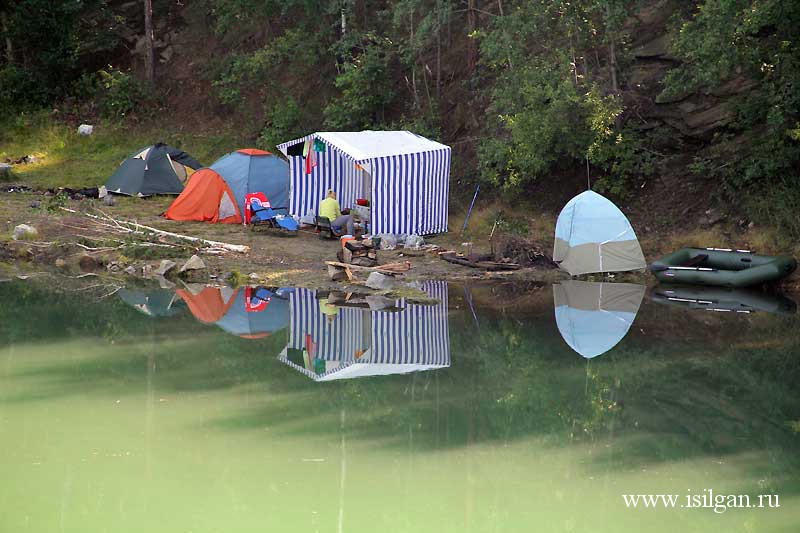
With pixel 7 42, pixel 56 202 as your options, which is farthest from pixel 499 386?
pixel 7 42

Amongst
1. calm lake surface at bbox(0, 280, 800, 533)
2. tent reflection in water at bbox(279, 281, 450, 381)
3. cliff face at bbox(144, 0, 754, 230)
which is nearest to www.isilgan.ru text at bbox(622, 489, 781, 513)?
calm lake surface at bbox(0, 280, 800, 533)

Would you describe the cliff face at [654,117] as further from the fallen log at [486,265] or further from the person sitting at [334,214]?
the person sitting at [334,214]

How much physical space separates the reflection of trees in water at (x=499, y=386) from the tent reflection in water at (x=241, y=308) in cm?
33

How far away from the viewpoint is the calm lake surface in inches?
294

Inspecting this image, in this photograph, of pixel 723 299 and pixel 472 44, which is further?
pixel 472 44

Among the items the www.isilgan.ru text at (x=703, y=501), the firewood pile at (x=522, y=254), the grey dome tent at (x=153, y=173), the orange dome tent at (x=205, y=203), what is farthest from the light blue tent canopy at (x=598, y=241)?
the grey dome tent at (x=153, y=173)

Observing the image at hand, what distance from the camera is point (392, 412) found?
9.77 metres

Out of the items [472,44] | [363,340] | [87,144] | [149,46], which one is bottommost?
[363,340]

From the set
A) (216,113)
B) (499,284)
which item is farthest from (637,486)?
(216,113)

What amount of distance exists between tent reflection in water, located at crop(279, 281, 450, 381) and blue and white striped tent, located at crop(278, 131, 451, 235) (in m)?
3.51

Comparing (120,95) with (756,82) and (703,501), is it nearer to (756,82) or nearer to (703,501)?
(756,82)

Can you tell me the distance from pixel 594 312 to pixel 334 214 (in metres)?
5.75

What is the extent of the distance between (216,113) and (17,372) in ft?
54.9

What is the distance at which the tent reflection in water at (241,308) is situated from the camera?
515 inches
